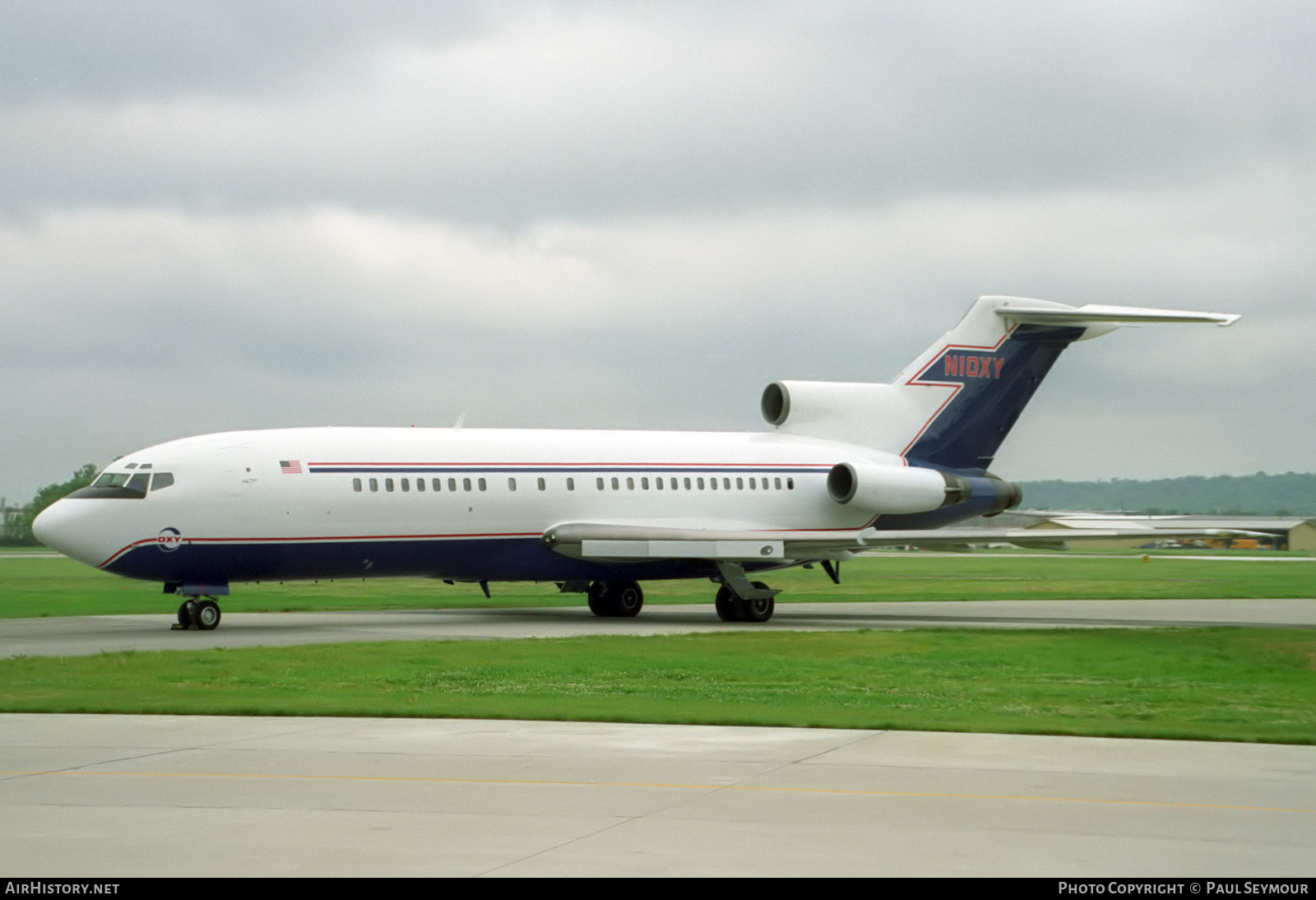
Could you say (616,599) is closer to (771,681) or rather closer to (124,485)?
(124,485)

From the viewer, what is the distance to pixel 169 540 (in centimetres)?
2762

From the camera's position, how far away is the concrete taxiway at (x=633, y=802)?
8383 mm

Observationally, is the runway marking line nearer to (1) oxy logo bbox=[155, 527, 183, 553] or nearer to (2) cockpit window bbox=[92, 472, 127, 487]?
(1) oxy logo bbox=[155, 527, 183, 553]

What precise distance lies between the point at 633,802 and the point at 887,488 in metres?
25.5

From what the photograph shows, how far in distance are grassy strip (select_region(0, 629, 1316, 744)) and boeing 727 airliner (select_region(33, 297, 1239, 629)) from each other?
608 centimetres

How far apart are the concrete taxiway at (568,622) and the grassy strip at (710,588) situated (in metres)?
2.65

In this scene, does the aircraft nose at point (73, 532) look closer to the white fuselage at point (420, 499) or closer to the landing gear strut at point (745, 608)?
the white fuselage at point (420, 499)

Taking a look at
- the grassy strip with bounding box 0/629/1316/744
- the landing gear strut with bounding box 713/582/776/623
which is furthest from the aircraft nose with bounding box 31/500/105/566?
the landing gear strut with bounding box 713/582/776/623

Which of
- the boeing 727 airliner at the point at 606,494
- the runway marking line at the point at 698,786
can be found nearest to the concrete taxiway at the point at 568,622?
the boeing 727 airliner at the point at 606,494

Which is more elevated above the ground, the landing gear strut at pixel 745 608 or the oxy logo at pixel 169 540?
the oxy logo at pixel 169 540

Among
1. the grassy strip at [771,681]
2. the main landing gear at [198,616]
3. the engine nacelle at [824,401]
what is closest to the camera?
the grassy strip at [771,681]
